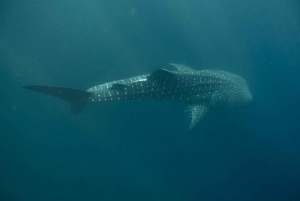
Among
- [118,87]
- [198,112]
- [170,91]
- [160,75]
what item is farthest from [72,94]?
[198,112]

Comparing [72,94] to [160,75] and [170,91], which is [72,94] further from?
[170,91]

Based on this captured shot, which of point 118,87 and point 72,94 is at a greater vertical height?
point 118,87

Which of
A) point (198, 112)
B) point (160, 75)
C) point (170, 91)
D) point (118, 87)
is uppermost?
point (160, 75)

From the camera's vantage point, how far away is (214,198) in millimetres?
10703

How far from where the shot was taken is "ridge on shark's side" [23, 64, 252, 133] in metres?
5.90

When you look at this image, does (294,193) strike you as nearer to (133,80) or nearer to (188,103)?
(188,103)

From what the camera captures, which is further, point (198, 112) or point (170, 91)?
point (198, 112)

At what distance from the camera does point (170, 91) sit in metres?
6.62

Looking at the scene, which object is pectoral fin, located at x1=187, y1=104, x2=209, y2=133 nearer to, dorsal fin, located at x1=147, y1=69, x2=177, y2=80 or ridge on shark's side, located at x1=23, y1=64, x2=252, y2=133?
ridge on shark's side, located at x1=23, y1=64, x2=252, y2=133

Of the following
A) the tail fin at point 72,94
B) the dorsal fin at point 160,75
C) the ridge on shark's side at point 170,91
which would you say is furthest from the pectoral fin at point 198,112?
the tail fin at point 72,94

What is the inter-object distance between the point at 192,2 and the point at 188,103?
60.9 ft

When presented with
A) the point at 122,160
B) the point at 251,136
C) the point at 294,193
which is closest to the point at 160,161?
the point at 122,160

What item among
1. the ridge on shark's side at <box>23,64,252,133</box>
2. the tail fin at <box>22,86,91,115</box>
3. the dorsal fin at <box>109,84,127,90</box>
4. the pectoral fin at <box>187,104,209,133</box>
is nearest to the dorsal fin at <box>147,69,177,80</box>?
the ridge on shark's side at <box>23,64,252,133</box>

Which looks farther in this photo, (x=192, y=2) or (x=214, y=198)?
(x=192, y=2)
